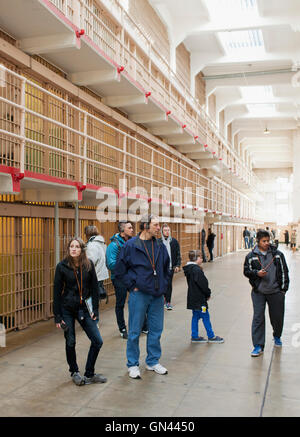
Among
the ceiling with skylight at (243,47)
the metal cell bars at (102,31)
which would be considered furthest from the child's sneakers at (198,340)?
the ceiling with skylight at (243,47)

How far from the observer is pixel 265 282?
18.6 ft

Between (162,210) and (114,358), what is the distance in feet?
24.8

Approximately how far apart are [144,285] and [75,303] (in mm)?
763

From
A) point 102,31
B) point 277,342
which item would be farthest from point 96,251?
point 102,31

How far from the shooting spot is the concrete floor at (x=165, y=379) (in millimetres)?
3869

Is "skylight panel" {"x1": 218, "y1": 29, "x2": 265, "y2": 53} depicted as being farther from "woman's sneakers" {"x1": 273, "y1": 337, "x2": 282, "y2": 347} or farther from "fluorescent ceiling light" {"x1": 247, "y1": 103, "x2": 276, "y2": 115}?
"woman's sneakers" {"x1": 273, "y1": 337, "x2": 282, "y2": 347}

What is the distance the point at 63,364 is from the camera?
17.0 feet

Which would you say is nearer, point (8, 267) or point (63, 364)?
point (63, 364)

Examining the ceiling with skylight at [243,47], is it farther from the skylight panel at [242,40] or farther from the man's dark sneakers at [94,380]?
the man's dark sneakers at [94,380]

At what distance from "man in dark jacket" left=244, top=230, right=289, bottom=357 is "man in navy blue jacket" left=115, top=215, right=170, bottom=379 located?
1432mm

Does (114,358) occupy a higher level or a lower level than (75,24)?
lower

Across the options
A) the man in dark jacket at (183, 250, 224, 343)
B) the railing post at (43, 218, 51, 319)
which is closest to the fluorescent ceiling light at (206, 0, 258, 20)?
the railing post at (43, 218, 51, 319)

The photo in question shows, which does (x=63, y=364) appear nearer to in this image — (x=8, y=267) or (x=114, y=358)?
(x=114, y=358)
